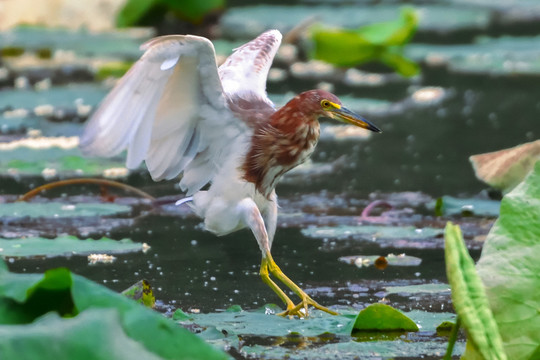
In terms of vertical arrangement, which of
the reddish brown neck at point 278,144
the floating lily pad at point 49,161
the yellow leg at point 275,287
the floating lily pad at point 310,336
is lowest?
the floating lily pad at point 49,161

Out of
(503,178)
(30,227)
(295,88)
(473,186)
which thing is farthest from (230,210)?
(295,88)

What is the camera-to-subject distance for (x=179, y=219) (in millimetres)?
5516

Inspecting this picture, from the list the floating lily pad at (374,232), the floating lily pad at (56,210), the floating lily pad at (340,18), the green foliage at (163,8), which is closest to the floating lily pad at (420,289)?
the floating lily pad at (374,232)

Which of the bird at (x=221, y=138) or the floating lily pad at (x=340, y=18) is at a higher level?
the bird at (x=221, y=138)

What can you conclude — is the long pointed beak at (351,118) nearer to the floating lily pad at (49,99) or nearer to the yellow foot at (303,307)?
the yellow foot at (303,307)

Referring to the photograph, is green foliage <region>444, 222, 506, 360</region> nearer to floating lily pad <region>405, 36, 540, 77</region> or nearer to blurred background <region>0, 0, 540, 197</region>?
blurred background <region>0, 0, 540, 197</region>

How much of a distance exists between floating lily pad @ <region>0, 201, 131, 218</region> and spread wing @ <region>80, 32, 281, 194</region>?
32.5 inches

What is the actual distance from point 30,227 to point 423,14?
8923mm

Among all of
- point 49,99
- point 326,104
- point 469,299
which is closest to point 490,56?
point 49,99

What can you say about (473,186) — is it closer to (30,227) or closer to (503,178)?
(503,178)

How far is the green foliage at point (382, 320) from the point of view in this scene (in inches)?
136

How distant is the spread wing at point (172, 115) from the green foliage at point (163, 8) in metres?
6.75

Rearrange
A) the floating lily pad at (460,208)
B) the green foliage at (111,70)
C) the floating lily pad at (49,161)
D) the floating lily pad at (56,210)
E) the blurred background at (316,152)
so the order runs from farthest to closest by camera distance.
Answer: the green foliage at (111,70) < the floating lily pad at (49,161) < the floating lily pad at (460,208) < the floating lily pad at (56,210) < the blurred background at (316,152)

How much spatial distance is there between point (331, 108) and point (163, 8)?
24.1 ft
